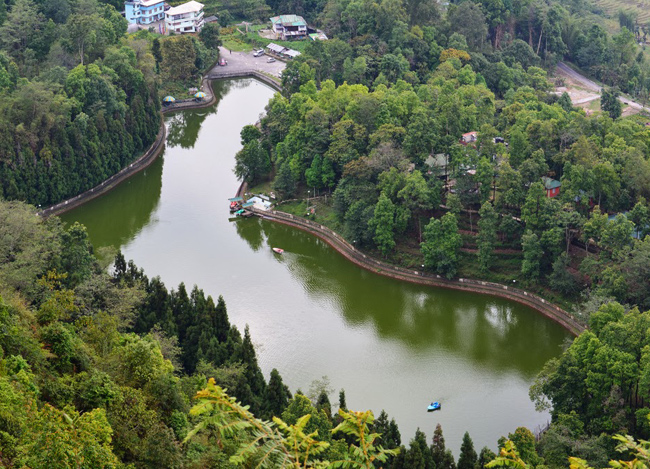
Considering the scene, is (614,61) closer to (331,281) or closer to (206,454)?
(331,281)

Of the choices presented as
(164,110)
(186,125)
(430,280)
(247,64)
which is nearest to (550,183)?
(430,280)

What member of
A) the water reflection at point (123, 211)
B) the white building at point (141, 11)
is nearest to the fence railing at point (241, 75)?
the white building at point (141, 11)

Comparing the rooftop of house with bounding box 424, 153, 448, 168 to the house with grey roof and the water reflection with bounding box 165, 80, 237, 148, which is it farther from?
the house with grey roof

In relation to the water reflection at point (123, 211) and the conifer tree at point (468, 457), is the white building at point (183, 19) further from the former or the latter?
the conifer tree at point (468, 457)

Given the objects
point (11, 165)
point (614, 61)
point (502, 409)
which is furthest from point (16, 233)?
point (614, 61)

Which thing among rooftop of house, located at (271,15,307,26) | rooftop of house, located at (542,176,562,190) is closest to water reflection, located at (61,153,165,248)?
rooftop of house, located at (542,176,562,190)

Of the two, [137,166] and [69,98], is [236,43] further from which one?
[69,98]
